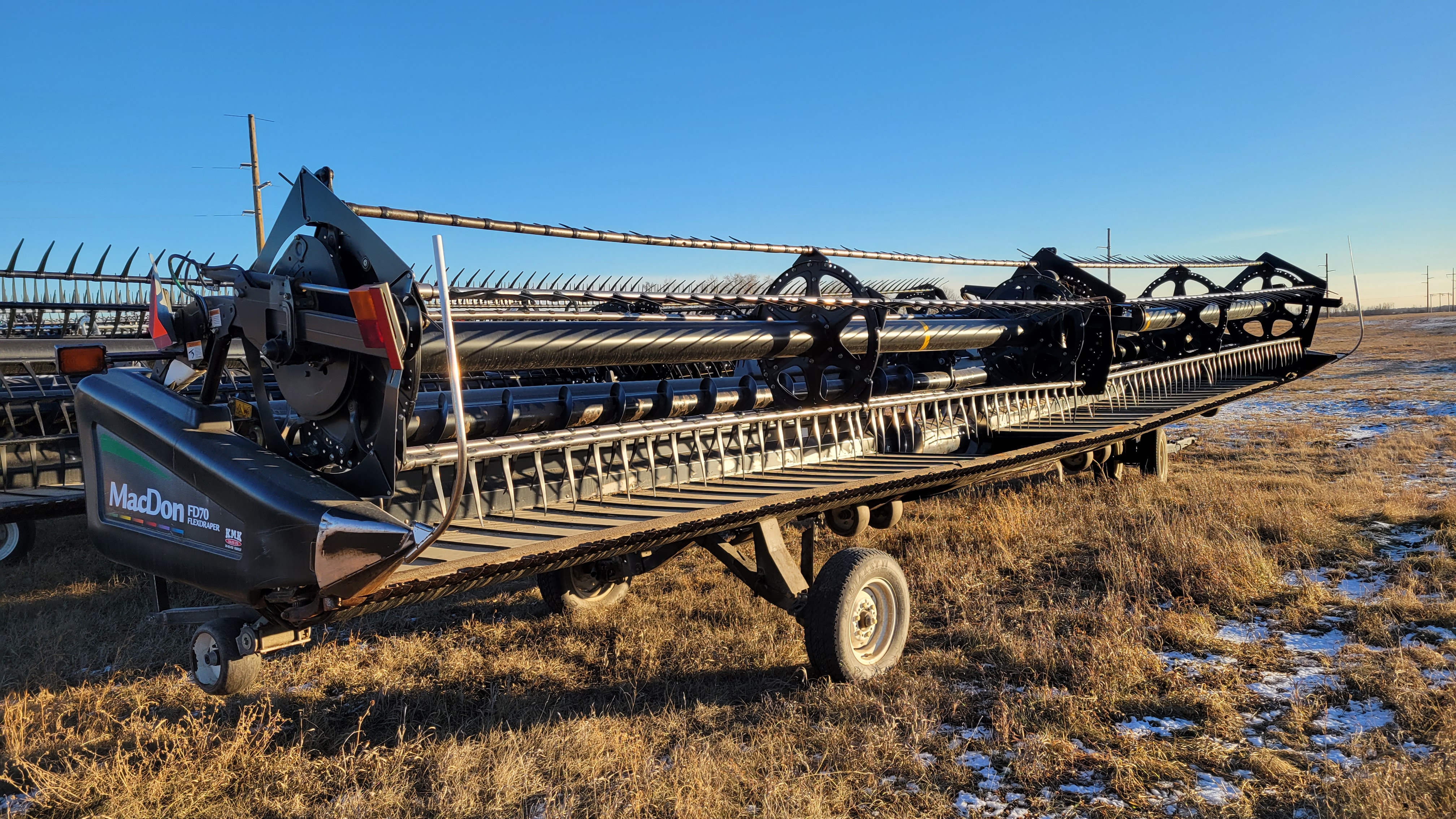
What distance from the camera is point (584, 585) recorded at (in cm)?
571

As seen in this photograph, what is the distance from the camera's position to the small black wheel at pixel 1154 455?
963cm

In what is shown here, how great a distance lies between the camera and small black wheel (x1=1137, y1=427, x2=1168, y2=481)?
31.6 ft

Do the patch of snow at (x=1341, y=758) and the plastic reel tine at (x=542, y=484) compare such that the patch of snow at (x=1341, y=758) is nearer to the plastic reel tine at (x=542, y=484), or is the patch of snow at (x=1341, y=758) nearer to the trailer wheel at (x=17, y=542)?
the plastic reel tine at (x=542, y=484)

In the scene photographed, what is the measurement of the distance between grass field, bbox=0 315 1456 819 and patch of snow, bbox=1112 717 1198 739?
2 centimetres

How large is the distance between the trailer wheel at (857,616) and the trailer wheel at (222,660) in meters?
2.38

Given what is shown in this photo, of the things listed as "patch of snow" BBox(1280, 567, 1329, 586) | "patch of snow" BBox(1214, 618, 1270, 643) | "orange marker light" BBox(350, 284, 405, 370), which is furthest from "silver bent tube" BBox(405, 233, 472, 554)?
"patch of snow" BBox(1280, 567, 1329, 586)

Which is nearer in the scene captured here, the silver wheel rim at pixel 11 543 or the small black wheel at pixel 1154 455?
the silver wheel rim at pixel 11 543

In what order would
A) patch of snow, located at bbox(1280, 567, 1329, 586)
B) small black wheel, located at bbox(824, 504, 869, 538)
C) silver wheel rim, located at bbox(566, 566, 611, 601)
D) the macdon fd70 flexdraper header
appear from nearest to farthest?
the macdon fd70 flexdraper header → silver wheel rim, located at bbox(566, 566, 611, 601) → patch of snow, located at bbox(1280, 567, 1329, 586) → small black wheel, located at bbox(824, 504, 869, 538)

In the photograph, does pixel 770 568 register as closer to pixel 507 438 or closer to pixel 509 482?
pixel 509 482

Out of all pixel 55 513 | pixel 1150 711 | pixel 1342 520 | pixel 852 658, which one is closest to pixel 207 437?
pixel 852 658

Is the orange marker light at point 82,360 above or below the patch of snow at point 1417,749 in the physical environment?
above

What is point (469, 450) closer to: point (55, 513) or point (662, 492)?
point (662, 492)

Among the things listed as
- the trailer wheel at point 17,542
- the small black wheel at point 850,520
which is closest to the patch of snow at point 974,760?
the small black wheel at point 850,520

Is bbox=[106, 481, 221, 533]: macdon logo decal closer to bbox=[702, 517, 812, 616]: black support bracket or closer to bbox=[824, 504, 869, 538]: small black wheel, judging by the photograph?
bbox=[702, 517, 812, 616]: black support bracket
